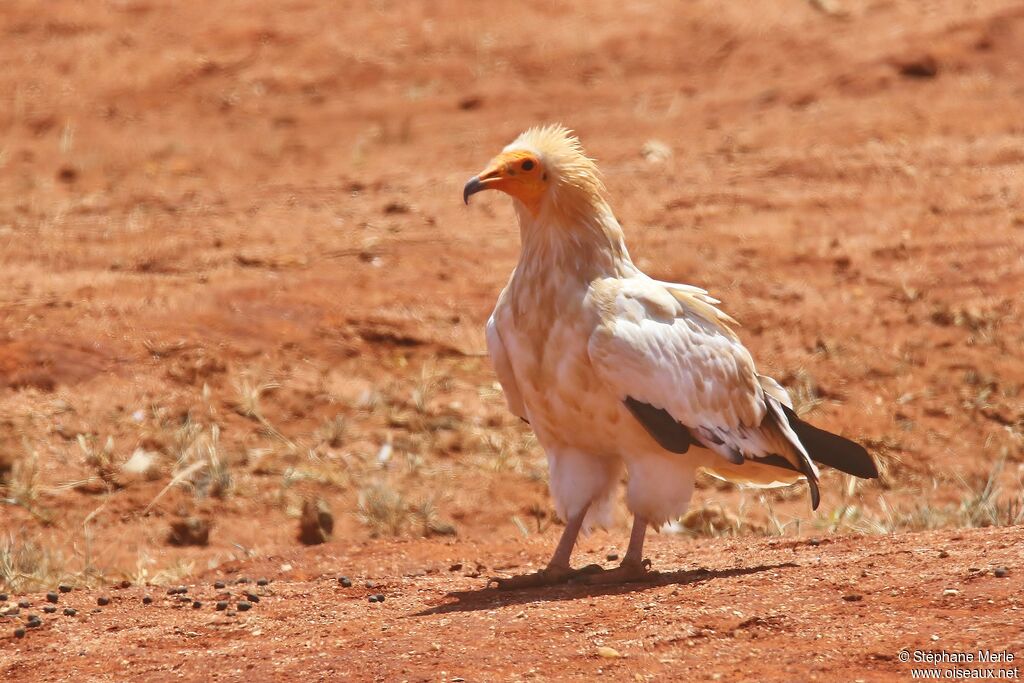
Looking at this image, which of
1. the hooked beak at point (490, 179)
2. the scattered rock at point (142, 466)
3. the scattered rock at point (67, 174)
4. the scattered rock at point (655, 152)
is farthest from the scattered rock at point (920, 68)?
the hooked beak at point (490, 179)

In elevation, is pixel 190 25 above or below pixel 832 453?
above

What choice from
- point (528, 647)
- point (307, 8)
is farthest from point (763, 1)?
point (528, 647)

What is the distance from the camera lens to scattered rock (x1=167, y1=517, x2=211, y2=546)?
354 inches

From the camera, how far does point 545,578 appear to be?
271 inches

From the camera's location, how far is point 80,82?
1714 centimetres

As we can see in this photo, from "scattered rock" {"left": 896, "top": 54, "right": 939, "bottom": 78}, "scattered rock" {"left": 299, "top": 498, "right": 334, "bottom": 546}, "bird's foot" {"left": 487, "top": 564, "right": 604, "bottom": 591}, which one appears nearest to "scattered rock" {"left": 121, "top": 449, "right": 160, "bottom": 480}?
"scattered rock" {"left": 299, "top": 498, "right": 334, "bottom": 546}

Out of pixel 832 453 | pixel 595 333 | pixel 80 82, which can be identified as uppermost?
pixel 80 82

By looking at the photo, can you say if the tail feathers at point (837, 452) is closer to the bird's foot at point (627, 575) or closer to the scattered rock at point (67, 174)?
the bird's foot at point (627, 575)

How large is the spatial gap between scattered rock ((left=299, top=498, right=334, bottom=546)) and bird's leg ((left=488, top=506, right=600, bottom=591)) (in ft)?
7.30

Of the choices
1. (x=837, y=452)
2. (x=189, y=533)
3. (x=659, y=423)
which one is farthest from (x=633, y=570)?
A: (x=189, y=533)

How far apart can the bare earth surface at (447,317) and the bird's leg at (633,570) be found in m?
0.25

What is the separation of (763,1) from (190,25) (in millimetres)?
6666

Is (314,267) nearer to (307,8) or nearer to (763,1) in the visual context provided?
(307,8)

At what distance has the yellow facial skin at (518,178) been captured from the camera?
22.5 ft
